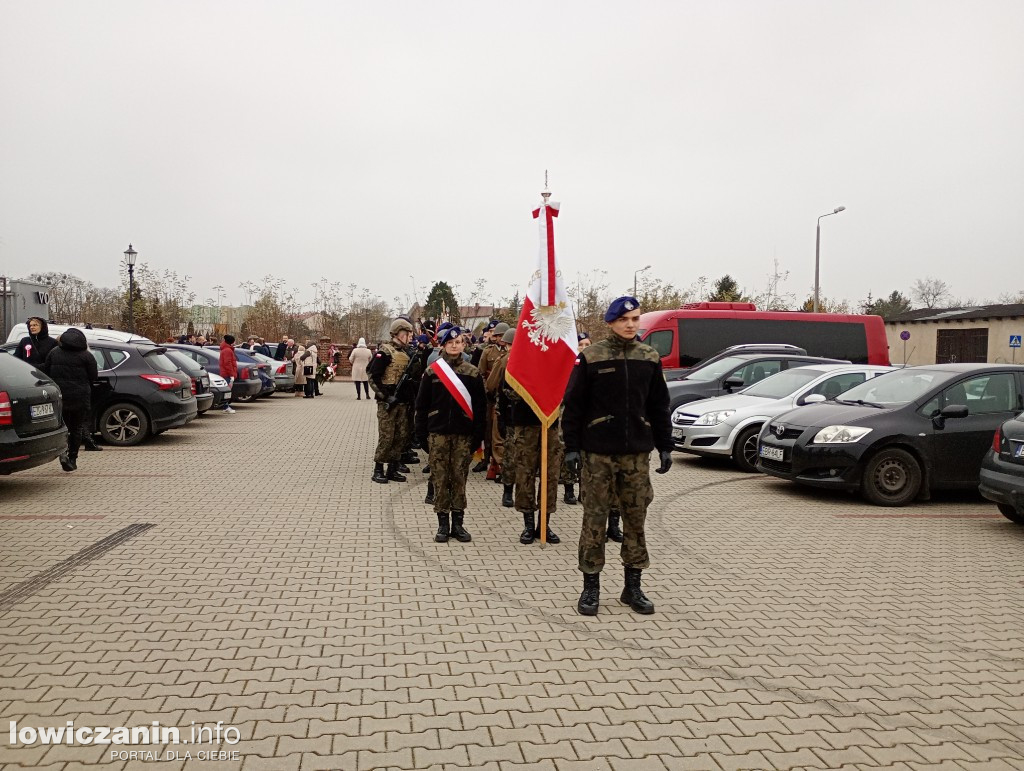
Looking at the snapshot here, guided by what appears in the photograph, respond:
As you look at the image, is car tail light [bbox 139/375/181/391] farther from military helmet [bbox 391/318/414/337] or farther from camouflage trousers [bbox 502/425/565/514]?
camouflage trousers [bbox 502/425/565/514]

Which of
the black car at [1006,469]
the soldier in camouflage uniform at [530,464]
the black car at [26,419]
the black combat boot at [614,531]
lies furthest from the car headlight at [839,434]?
the black car at [26,419]

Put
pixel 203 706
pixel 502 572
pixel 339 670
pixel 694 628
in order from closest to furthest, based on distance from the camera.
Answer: pixel 203 706
pixel 339 670
pixel 694 628
pixel 502 572

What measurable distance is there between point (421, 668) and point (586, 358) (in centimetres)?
223

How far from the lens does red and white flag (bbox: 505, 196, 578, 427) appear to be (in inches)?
292

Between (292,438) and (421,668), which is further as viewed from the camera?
(292,438)

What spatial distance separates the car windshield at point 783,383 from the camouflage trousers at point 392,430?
534cm

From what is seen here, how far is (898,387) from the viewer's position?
9938mm

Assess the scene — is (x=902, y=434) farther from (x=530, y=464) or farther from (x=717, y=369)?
(x=717, y=369)

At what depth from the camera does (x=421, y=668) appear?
4305 mm

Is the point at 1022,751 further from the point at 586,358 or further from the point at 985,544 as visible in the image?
the point at 985,544

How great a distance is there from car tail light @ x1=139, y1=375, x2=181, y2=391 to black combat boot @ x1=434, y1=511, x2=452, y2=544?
780 cm

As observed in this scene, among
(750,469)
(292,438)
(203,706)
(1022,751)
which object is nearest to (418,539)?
(203,706)

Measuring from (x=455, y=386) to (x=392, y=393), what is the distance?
9.75 feet

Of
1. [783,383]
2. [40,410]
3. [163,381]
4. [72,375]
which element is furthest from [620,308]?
[163,381]
